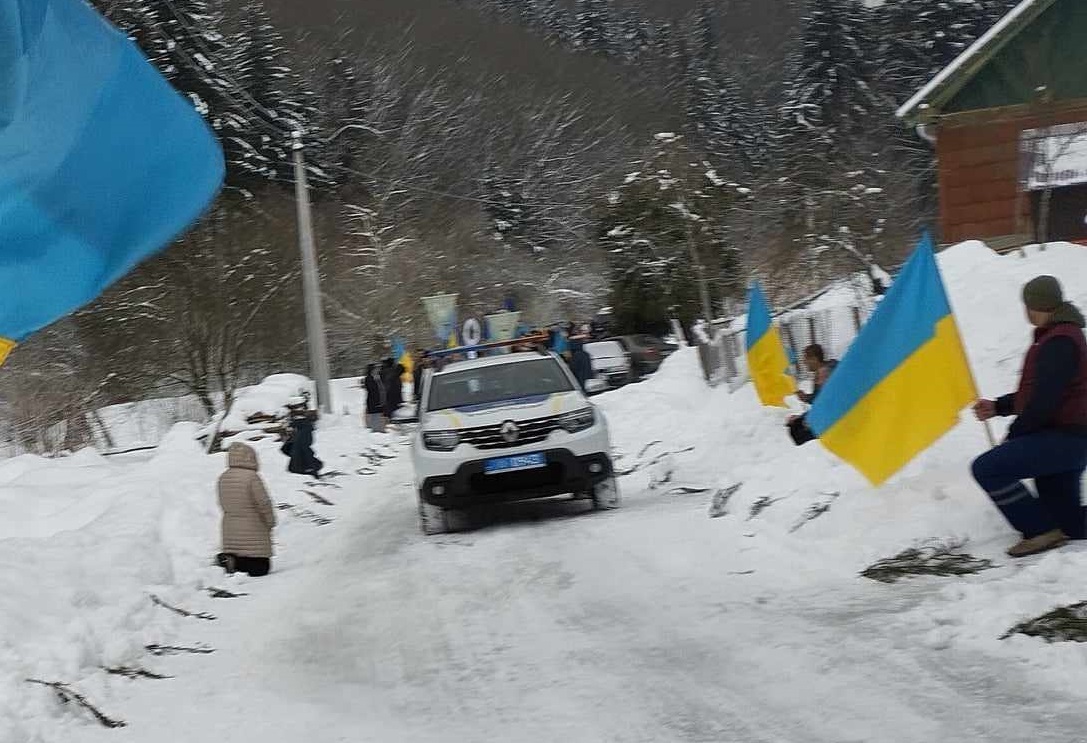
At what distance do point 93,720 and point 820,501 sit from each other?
5358 mm

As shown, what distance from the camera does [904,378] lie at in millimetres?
8422

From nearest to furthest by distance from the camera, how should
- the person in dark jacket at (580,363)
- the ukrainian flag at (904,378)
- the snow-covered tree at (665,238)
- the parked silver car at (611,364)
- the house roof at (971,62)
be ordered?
1. the ukrainian flag at (904,378)
2. the house roof at (971,62)
3. the person in dark jacket at (580,363)
4. the parked silver car at (611,364)
5. the snow-covered tree at (665,238)

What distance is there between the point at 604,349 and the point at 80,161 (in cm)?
3337

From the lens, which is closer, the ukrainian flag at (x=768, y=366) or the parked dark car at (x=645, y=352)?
the ukrainian flag at (x=768, y=366)

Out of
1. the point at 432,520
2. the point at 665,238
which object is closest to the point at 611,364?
the point at 665,238

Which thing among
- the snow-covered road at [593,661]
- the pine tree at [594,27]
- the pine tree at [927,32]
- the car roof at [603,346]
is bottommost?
the snow-covered road at [593,661]

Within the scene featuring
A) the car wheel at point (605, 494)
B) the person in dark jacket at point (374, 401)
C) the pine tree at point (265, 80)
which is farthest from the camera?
the pine tree at point (265, 80)

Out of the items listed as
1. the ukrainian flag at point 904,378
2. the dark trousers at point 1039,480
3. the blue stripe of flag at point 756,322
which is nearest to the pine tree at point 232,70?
the blue stripe of flag at point 756,322

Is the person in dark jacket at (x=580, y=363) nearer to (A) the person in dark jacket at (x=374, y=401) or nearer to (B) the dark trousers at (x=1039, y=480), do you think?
(A) the person in dark jacket at (x=374, y=401)

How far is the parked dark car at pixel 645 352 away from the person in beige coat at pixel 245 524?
28.7 metres

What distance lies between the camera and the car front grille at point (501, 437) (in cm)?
1177

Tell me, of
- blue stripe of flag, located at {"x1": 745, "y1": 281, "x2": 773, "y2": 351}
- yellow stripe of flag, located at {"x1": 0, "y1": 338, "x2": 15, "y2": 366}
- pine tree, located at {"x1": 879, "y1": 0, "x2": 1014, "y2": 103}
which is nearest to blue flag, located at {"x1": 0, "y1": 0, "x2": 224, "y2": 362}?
yellow stripe of flag, located at {"x1": 0, "y1": 338, "x2": 15, "y2": 366}

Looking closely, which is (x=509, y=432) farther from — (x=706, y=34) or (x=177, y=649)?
(x=706, y=34)

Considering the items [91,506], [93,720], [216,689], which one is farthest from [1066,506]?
[91,506]
